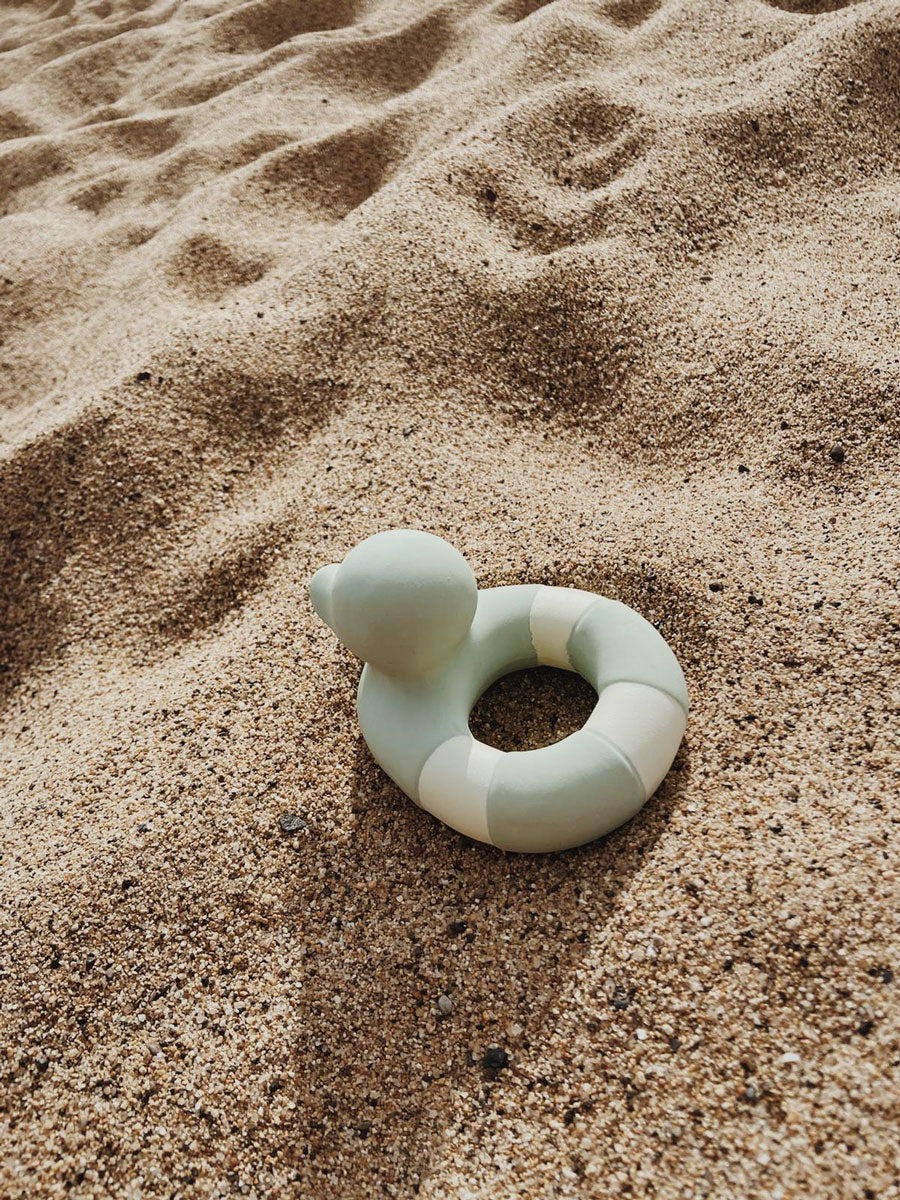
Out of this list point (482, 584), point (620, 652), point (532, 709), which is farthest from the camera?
point (482, 584)

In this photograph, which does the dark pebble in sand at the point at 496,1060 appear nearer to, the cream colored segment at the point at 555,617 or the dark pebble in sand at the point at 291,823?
the dark pebble in sand at the point at 291,823

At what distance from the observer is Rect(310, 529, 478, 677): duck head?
1.10 metres

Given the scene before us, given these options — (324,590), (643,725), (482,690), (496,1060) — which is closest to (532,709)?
Result: (482,690)

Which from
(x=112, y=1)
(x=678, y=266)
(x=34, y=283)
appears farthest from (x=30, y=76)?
(x=678, y=266)

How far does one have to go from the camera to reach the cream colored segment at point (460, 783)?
3.55 feet

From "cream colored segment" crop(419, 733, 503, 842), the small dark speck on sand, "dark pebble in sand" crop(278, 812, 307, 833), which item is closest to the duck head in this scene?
"cream colored segment" crop(419, 733, 503, 842)

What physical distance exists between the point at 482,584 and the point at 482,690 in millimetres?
250

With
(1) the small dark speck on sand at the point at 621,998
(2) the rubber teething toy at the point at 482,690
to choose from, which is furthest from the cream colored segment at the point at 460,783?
(1) the small dark speck on sand at the point at 621,998

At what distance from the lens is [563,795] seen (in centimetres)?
105

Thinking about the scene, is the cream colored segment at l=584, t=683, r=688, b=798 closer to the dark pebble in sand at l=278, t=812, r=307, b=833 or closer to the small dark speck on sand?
the small dark speck on sand

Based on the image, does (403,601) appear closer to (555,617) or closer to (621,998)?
(555,617)

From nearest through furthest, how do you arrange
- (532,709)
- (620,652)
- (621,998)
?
1. (621,998)
2. (620,652)
3. (532,709)

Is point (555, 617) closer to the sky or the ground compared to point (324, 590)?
closer to the ground

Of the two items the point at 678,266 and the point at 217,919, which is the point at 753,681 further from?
the point at 678,266
